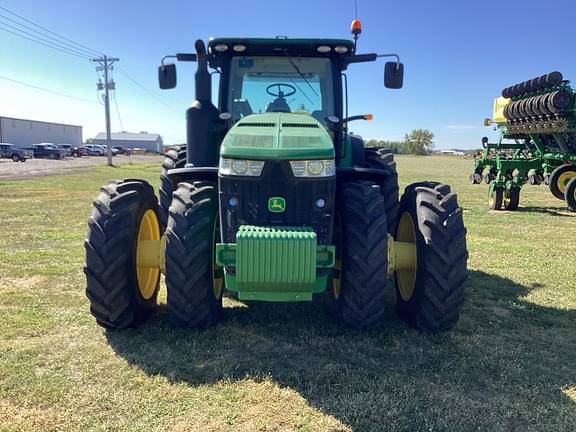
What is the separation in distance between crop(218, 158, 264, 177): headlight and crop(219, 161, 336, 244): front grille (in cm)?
4

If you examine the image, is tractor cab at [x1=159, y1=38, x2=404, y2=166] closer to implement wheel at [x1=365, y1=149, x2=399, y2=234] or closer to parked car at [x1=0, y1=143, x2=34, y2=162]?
implement wheel at [x1=365, y1=149, x2=399, y2=234]

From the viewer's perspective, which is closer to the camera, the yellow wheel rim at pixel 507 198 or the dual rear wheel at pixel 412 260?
the dual rear wheel at pixel 412 260

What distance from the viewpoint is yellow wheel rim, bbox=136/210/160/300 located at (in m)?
4.59

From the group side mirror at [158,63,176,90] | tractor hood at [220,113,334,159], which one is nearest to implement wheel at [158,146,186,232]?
side mirror at [158,63,176,90]

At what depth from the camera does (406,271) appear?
4.87m

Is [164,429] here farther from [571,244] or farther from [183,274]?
[571,244]

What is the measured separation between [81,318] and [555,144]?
1378cm

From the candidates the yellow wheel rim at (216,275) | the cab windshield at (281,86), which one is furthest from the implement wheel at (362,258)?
the cab windshield at (281,86)

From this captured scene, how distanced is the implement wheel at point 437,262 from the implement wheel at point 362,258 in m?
0.44

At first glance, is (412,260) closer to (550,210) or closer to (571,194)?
(571,194)

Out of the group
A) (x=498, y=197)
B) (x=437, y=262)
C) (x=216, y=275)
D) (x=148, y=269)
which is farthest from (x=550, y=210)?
(x=148, y=269)

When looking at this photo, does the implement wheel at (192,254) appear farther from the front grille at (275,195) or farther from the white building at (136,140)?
the white building at (136,140)

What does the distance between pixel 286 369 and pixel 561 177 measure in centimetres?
1231

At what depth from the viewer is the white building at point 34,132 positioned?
70.9 m
